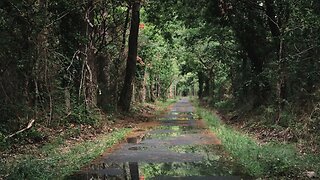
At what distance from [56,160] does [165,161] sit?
274 centimetres

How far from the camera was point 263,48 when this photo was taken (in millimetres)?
20562

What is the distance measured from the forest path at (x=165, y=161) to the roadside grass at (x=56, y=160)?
35cm

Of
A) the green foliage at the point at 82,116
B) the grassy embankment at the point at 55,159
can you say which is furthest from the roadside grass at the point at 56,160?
the green foliage at the point at 82,116

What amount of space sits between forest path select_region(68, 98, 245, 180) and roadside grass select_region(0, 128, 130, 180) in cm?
35

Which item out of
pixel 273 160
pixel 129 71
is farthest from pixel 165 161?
pixel 129 71

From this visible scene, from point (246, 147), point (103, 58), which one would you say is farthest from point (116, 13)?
point (246, 147)

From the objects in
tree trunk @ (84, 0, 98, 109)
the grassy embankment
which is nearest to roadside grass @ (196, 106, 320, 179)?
the grassy embankment

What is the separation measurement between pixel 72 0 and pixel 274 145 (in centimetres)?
992

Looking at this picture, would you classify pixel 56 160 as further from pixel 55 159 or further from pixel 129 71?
pixel 129 71

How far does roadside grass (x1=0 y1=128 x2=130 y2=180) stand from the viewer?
8.75 meters

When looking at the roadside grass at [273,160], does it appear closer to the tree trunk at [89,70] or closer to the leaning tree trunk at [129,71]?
→ the tree trunk at [89,70]

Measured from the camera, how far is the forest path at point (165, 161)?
30.3 feet

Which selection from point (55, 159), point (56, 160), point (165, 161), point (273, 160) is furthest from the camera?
point (165, 161)

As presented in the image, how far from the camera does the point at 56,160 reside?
1073 cm
